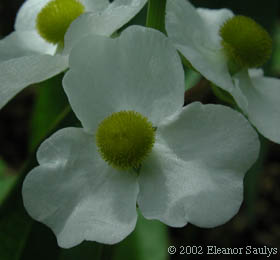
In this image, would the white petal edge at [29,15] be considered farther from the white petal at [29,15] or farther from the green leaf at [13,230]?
the green leaf at [13,230]

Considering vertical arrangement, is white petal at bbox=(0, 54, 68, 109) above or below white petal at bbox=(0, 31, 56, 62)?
above

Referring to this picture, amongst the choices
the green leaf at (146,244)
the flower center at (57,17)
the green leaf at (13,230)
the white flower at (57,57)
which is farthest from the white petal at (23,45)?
the green leaf at (146,244)

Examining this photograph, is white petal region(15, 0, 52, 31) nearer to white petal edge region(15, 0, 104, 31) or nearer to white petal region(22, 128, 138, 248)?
white petal edge region(15, 0, 104, 31)

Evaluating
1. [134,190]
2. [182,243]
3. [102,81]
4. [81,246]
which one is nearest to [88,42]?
[102,81]

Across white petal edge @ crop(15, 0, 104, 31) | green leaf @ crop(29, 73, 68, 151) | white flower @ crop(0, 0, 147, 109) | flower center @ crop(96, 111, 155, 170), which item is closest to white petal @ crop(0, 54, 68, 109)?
white flower @ crop(0, 0, 147, 109)

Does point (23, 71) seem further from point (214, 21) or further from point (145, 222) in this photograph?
point (145, 222)
